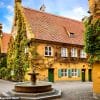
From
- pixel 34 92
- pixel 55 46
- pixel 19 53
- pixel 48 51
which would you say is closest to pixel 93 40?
pixel 34 92

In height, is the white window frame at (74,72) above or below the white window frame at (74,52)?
below

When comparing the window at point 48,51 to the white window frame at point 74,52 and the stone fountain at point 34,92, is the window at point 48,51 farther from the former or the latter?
the stone fountain at point 34,92

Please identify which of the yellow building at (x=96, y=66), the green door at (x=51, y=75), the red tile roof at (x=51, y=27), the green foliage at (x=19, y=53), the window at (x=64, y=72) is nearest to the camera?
the yellow building at (x=96, y=66)

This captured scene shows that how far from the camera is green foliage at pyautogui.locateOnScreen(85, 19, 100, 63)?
1869 centimetres

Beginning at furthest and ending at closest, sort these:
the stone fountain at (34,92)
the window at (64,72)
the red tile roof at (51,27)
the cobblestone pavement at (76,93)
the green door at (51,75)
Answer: the window at (64,72) < the red tile roof at (51,27) < the green door at (51,75) < the cobblestone pavement at (76,93) < the stone fountain at (34,92)

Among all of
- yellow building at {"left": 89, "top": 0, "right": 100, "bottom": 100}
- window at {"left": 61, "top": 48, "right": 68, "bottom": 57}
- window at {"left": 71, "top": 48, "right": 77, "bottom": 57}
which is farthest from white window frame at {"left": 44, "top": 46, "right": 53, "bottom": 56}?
yellow building at {"left": 89, "top": 0, "right": 100, "bottom": 100}

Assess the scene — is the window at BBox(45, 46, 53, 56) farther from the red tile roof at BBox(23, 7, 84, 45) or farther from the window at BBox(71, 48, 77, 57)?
the window at BBox(71, 48, 77, 57)

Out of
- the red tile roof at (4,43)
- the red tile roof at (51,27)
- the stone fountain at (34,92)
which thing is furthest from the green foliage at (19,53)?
the stone fountain at (34,92)

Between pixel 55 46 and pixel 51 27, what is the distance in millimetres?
3774

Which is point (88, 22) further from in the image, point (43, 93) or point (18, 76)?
point (18, 76)

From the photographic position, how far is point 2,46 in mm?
47594

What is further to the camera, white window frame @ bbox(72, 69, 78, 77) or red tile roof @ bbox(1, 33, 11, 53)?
red tile roof @ bbox(1, 33, 11, 53)

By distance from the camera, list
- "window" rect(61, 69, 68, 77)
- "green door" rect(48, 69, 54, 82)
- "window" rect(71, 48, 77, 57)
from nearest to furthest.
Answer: "green door" rect(48, 69, 54, 82) < "window" rect(61, 69, 68, 77) < "window" rect(71, 48, 77, 57)

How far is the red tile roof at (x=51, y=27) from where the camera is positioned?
35.8m
